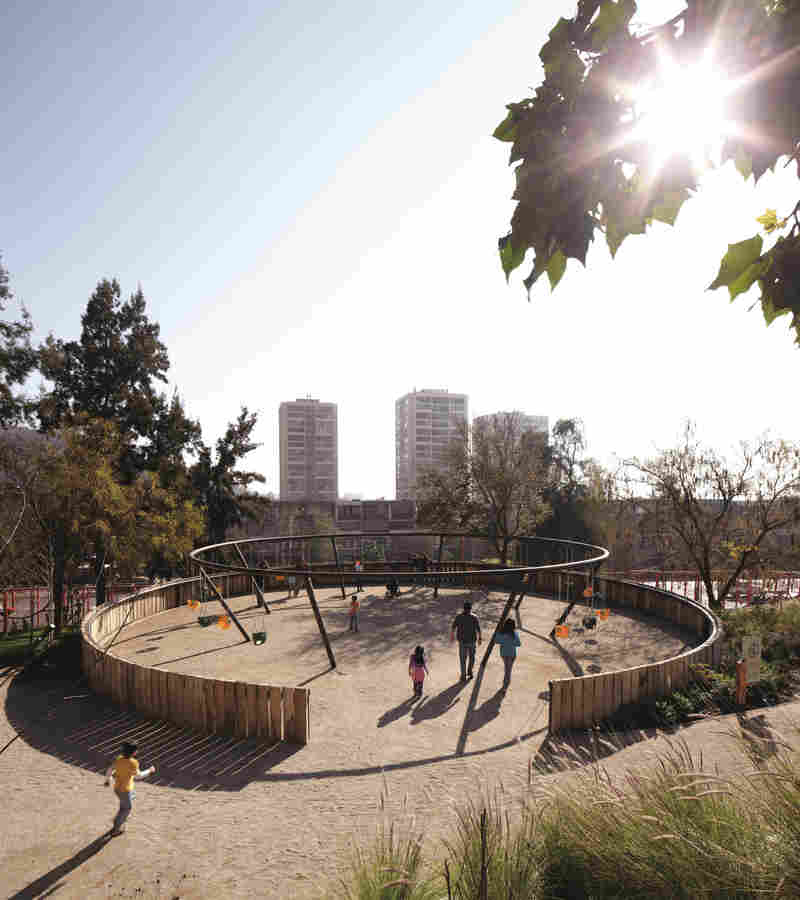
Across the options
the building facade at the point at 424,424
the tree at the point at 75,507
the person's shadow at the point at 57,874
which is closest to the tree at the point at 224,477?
the tree at the point at 75,507

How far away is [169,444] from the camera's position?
1383 inches

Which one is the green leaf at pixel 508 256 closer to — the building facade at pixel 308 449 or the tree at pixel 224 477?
the tree at pixel 224 477

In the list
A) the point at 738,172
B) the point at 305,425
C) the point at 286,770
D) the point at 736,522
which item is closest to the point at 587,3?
the point at 738,172

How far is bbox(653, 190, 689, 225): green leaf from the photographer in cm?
217

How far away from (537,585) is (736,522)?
11240 mm

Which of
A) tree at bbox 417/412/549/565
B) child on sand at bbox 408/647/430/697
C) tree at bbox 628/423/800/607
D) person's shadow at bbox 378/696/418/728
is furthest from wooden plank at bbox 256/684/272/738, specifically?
tree at bbox 417/412/549/565

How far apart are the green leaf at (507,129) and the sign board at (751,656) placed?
489 inches

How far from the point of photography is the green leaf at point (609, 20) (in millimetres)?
2090

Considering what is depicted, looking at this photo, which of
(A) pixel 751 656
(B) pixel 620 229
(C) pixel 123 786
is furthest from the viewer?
(A) pixel 751 656

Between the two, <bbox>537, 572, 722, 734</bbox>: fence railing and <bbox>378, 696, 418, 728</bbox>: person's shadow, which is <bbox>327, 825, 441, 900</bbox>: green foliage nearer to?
<bbox>537, 572, 722, 734</bbox>: fence railing

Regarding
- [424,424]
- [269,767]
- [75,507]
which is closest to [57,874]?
[269,767]

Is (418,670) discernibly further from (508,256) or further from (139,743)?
(508,256)

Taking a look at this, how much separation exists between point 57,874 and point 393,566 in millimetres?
29634

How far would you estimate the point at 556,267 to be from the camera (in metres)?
2.25
